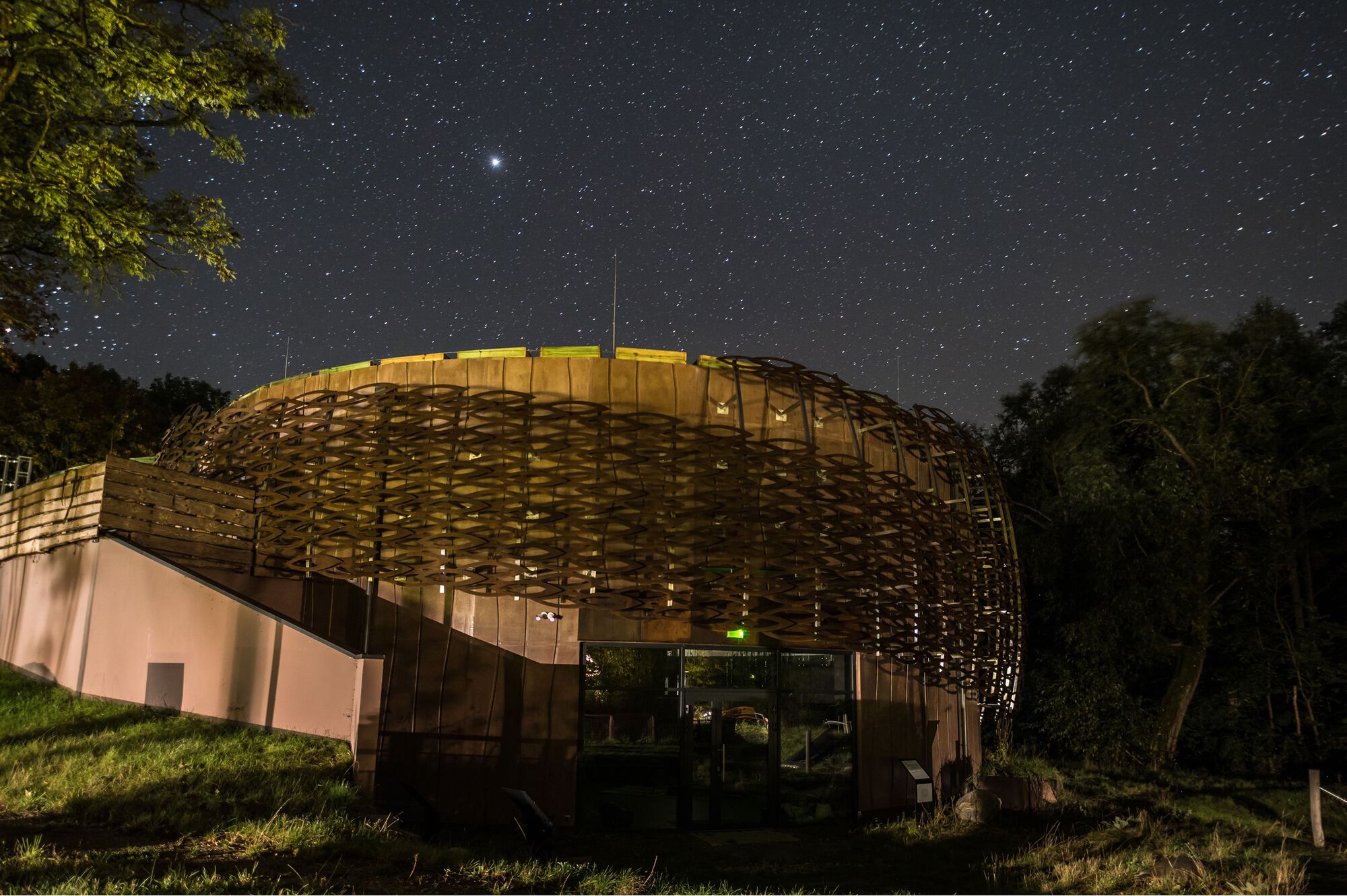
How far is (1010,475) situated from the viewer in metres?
24.5

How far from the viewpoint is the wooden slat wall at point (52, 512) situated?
430 inches

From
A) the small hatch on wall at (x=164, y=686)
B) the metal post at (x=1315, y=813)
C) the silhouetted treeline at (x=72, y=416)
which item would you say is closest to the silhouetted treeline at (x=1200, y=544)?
the metal post at (x=1315, y=813)

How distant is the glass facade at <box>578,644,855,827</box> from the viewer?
463 inches

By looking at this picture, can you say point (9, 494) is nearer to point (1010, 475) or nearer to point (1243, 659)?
point (1010, 475)

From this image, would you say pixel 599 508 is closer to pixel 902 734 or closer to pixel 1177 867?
pixel 902 734

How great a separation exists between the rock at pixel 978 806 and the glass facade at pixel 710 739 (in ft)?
5.10

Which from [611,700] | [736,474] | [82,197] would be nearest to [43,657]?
[82,197]

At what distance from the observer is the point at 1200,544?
18.6 metres

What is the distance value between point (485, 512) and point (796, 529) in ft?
11.9

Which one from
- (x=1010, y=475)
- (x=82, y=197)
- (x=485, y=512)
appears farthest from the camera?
(x=1010, y=475)

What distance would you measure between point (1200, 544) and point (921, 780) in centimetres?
921

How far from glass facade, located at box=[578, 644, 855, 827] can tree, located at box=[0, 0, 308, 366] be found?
23.6ft

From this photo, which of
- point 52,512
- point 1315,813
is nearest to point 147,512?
point 52,512

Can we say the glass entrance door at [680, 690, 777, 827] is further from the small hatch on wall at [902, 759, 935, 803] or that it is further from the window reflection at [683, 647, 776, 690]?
the small hatch on wall at [902, 759, 935, 803]
